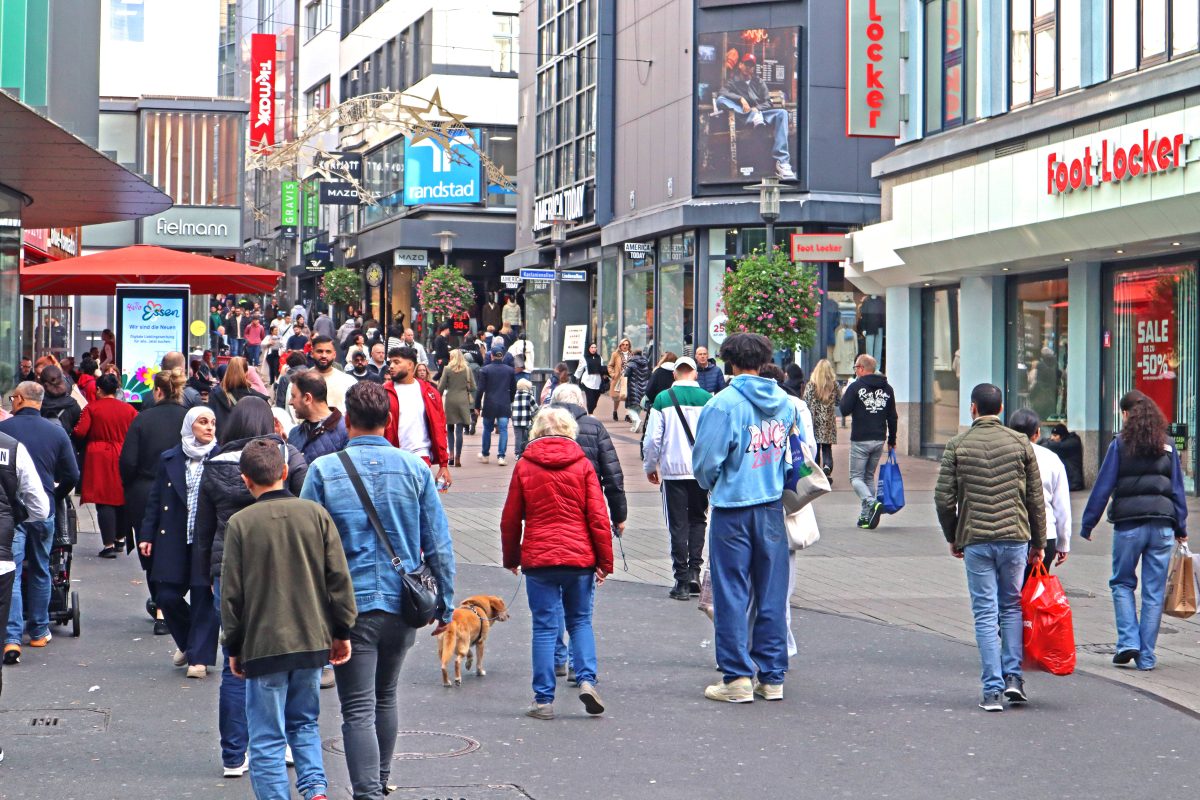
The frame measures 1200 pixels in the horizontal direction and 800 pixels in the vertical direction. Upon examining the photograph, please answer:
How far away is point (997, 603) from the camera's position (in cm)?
830

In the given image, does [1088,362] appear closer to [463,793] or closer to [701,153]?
[463,793]

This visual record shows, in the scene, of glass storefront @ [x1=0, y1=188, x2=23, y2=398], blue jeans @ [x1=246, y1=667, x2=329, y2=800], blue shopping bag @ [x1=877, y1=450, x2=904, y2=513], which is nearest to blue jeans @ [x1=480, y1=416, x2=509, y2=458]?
glass storefront @ [x1=0, y1=188, x2=23, y2=398]

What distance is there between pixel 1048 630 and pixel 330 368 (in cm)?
621

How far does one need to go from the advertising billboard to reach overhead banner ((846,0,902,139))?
10.1 metres

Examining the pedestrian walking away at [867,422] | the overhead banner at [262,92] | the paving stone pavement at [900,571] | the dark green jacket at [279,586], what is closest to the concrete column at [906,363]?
the paving stone pavement at [900,571]

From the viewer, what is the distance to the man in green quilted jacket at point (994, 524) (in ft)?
26.9

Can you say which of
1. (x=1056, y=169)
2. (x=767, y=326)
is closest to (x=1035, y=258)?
(x=1056, y=169)

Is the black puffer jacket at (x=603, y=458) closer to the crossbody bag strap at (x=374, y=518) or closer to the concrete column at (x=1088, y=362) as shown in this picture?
the crossbody bag strap at (x=374, y=518)

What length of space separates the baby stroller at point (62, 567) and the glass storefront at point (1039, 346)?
47.9ft

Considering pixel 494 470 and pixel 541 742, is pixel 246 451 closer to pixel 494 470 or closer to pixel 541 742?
pixel 541 742

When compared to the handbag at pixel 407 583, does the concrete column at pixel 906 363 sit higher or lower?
higher

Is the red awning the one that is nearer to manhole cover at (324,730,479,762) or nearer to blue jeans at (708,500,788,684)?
blue jeans at (708,500,788,684)

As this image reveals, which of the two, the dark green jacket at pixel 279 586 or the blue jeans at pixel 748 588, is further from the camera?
the blue jeans at pixel 748 588

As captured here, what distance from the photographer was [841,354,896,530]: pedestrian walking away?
16.7m
